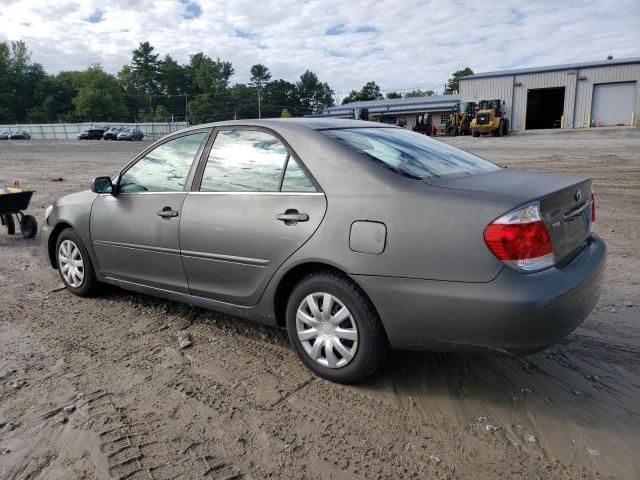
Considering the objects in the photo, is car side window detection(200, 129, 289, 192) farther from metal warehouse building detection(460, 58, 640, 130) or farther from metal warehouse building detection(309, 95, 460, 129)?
metal warehouse building detection(309, 95, 460, 129)

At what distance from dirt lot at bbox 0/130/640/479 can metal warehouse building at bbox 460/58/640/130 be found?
43177mm

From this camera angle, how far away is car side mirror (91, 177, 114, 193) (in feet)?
14.6

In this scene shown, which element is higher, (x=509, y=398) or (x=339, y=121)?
(x=339, y=121)

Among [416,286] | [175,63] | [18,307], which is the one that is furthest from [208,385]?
[175,63]

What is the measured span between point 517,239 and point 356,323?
3.34 ft

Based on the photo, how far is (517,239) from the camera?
2.63m

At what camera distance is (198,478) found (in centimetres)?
245

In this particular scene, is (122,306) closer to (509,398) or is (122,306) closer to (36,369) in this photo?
(36,369)

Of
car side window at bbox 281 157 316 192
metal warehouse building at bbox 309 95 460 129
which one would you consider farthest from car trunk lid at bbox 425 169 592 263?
metal warehouse building at bbox 309 95 460 129

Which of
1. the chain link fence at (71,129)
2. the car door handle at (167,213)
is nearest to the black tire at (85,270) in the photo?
the car door handle at (167,213)

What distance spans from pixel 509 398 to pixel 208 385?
6.04 feet

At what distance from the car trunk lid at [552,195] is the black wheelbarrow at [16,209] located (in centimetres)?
673

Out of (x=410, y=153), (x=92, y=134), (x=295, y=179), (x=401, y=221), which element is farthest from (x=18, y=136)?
(x=401, y=221)

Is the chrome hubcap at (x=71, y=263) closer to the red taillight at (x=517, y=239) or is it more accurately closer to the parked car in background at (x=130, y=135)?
the red taillight at (x=517, y=239)
